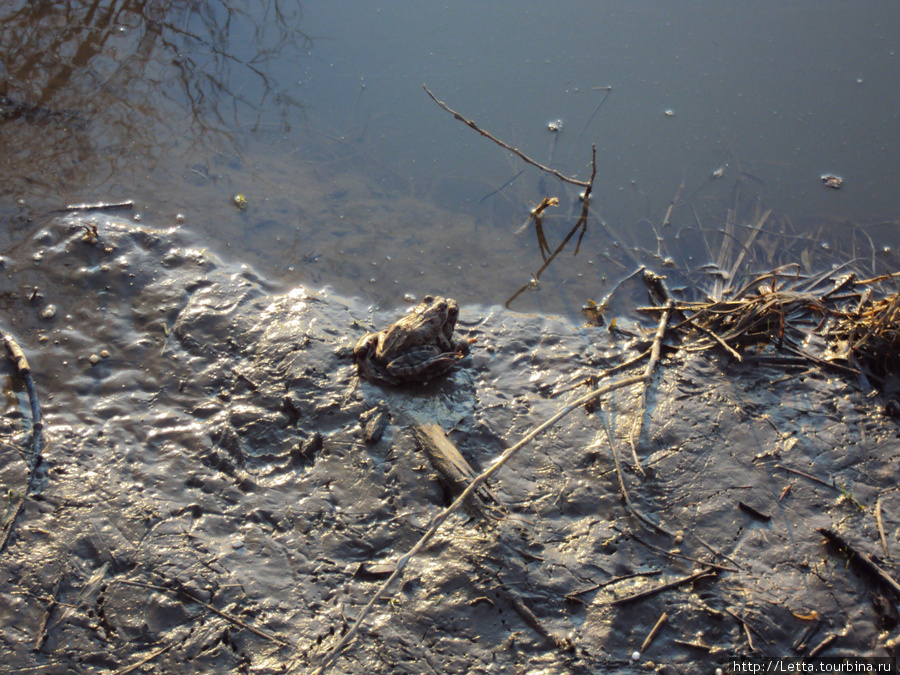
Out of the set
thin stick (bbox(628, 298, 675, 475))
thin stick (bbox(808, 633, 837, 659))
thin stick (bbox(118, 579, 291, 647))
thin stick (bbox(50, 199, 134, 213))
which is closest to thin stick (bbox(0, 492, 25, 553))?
thin stick (bbox(118, 579, 291, 647))

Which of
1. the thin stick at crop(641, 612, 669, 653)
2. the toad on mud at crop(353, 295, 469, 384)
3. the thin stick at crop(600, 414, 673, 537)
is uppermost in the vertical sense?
the toad on mud at crop(353, 295, 469, 384)

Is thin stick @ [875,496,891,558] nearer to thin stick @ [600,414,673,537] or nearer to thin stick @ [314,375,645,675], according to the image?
thin stick @ [600,414,673,537]

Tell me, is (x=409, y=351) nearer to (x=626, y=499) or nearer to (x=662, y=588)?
(x=626, y=499)

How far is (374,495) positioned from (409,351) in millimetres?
1145

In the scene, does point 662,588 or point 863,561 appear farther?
point 863,561

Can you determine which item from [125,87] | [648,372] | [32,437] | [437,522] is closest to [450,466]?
[437,522]

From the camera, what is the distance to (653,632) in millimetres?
3066

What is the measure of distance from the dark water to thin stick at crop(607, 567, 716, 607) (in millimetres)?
2724

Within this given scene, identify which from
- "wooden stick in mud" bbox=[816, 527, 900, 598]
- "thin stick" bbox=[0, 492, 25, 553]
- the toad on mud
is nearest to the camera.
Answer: "thin stick" bbox=[0, 492, 25, 553]

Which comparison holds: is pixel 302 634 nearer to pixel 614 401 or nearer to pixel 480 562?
pixel 480 562

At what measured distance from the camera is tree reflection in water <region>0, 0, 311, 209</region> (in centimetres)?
579

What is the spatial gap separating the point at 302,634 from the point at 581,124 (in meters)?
6.46

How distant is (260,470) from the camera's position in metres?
3.73

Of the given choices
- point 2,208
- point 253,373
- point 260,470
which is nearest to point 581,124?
point 253,373
